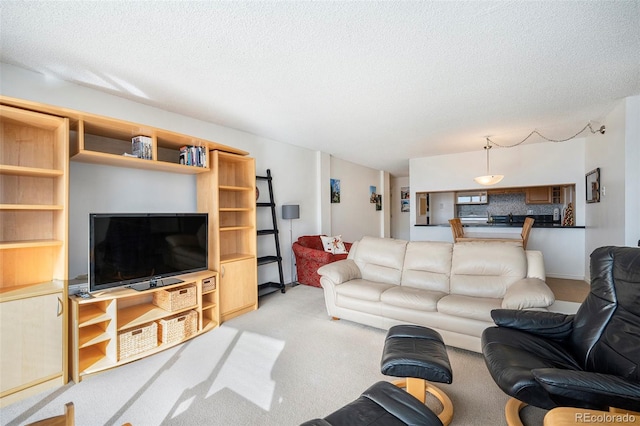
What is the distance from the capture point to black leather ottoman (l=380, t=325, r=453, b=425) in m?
1.58

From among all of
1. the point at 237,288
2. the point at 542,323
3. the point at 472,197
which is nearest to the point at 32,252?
the point at 237,288

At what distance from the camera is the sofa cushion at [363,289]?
299cm

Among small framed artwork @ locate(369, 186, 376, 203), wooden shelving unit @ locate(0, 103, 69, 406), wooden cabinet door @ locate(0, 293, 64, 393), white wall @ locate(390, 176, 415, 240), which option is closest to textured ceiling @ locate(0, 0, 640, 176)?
wooden shelving unit @ locate(0, 103, 69, 406)

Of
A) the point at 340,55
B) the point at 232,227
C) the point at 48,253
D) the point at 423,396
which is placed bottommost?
the point at 423,396

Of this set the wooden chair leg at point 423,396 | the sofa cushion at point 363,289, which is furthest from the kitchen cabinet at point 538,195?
the wooden chair leg at point 423,396

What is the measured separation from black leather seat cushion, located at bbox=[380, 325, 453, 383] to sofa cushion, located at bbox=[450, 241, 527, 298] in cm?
115

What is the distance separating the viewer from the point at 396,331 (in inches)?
80.8

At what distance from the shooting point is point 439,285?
10.0 ft

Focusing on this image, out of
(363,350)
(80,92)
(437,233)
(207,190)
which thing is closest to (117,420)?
(363,350)

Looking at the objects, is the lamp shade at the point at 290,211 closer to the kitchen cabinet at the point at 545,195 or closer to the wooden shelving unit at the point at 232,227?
the wooden shelving unit at the point at 232,227

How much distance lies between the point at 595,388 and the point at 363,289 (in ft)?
6.58

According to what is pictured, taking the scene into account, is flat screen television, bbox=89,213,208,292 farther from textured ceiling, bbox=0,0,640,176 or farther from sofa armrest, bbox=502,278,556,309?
sofa armrest, bbox=502,278,556,309

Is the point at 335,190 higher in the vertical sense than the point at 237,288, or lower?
higher

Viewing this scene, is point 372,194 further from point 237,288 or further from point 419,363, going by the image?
point 419,363
